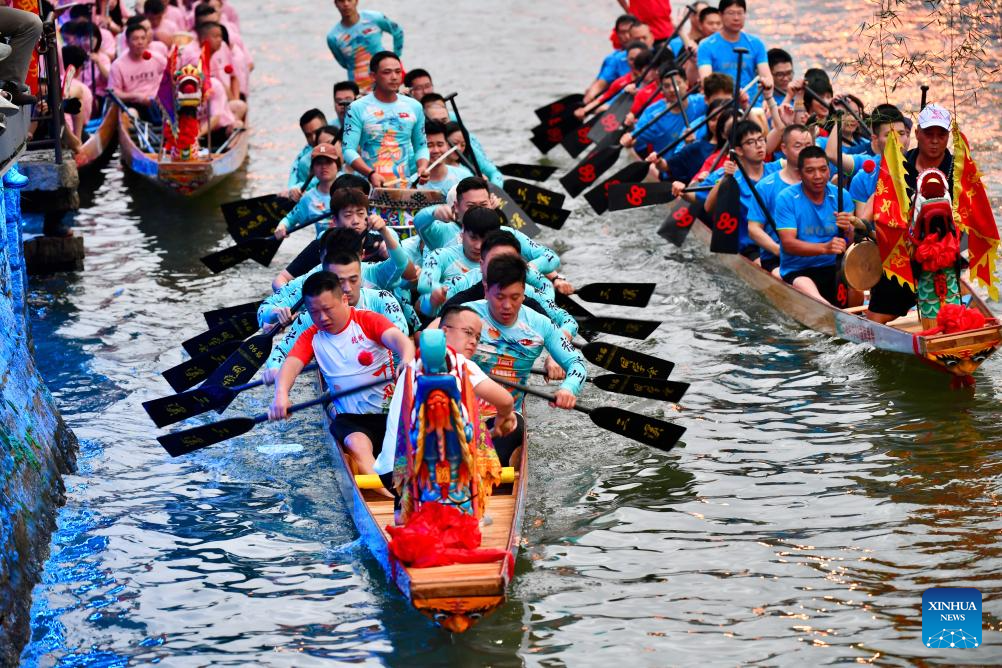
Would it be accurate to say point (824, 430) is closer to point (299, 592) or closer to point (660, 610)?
Answer: point (660, 610)

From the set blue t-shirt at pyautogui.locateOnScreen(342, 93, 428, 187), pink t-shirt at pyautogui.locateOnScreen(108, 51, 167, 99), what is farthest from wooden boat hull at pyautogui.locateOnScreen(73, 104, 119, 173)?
→ blue t-shirt at pyautogui.locateOnScreen(342, 93, 428, 187)

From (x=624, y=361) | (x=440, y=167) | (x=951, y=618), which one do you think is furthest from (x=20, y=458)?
(x=951, y=618)

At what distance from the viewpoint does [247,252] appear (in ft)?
38.8

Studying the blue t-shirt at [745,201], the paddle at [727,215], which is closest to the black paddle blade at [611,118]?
the blue t-shirt at [745,201]

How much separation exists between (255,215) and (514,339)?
13.7 feet

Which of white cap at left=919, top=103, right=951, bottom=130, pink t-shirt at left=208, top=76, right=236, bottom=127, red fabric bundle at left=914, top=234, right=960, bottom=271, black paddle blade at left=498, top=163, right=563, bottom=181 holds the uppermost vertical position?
white cap at left=919, top=103, right=951, bottom=130

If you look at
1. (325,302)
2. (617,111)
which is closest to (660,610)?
(325,302)

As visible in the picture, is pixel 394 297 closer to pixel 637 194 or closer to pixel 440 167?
pixel 440 167

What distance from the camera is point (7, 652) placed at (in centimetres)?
705

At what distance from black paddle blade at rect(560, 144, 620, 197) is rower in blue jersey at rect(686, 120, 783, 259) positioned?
179 cm

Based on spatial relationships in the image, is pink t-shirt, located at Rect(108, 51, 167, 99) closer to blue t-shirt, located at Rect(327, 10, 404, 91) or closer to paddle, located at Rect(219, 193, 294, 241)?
blue t-shirt, located at Rect(327, 10, 404, 91)

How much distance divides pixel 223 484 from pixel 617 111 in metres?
8.58

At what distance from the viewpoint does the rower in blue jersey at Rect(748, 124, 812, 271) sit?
1170cm

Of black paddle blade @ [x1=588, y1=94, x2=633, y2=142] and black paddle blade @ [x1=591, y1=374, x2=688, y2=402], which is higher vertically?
black paddle blade @ [x1=591, y1=374, x2=688, y2=402]
